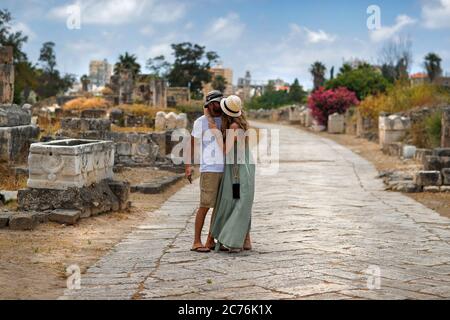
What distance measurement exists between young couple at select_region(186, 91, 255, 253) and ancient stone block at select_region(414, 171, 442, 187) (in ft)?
24.4

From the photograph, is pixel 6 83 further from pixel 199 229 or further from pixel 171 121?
pixel 199 229

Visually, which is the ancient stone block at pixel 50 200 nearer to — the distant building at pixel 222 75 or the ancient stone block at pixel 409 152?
the ancient stone block at pixel 409 152

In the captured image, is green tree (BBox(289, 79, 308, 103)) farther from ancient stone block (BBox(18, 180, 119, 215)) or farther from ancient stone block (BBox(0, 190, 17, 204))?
ancient stone block (BBox(18, 180, 119, 215))


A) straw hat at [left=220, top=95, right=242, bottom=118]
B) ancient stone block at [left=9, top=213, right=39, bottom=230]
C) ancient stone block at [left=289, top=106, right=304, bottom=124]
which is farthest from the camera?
ancient stone block at [left=289, top=106, right=304, bottom=124]

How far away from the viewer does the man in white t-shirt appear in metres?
7.06

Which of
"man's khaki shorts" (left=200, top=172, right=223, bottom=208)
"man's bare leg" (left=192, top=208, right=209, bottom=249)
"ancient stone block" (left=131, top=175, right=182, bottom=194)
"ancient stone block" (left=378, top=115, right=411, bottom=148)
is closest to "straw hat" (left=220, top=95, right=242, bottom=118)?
"man's khaki shorts" (left=200, top=172, right=223, bottom=208)

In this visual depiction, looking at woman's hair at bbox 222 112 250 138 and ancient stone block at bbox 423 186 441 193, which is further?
ancient stone block at bbox 423 186 441 193

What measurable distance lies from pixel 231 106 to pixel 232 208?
0.97 metres

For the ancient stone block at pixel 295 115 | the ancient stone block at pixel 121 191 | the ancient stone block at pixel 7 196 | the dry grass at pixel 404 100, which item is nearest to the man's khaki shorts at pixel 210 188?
the ancient stone block at pixel 121 191

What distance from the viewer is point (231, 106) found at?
692cm

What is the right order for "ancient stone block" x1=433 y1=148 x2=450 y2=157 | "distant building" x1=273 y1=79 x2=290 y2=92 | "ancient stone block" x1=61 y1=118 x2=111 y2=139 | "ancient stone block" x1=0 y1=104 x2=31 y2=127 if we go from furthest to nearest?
"distant building" x1=273 y1=79 x2=290 y2=92
"ancient stone block" x1=61 y1=118 x2=111 y2=139
"ancient stone block" x1=433 y1=148 x2=450 y2=157
"ancient stone block" x1=0 y1=104 x2=31 y2=127

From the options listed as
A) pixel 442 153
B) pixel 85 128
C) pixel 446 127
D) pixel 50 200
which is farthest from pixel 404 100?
pixel 50 200

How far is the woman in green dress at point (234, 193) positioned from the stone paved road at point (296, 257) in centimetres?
20

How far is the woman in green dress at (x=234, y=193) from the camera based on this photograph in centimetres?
692
